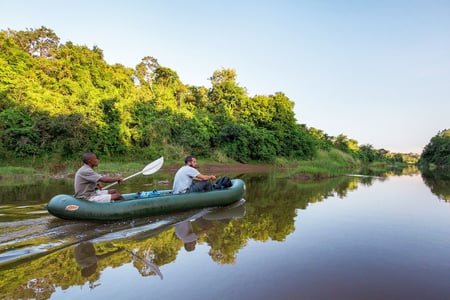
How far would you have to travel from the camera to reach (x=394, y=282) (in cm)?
271

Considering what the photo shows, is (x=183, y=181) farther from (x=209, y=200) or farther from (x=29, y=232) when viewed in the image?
(x=29, y=232)

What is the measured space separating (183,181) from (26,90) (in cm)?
1740

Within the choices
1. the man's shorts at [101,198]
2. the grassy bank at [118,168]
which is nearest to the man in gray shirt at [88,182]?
the man's shorts at [101,198]

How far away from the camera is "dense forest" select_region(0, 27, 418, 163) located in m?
17.5

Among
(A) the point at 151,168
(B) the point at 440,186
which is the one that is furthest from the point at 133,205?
(B) the point at 440,186

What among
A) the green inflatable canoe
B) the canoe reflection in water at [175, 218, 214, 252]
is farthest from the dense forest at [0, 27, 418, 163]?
the canoe reflection in water at [175, 218, 214, 252]

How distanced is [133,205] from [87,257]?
5.20 ft

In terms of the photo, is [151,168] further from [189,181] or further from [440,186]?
[440,186]

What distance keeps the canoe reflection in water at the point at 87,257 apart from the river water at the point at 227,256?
0.01 metres

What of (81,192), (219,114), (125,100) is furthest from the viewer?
(219,114)

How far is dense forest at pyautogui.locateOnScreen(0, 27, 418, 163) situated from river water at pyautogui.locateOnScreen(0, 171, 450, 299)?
13869 mm

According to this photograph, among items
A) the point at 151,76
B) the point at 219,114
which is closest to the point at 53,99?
the point at 151,76

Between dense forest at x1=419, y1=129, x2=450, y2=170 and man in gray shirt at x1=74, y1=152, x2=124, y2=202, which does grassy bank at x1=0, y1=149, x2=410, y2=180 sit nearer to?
man in gray shirt at x1=74, y1=152, x2=124, y2=202

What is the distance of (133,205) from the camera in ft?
15.8
